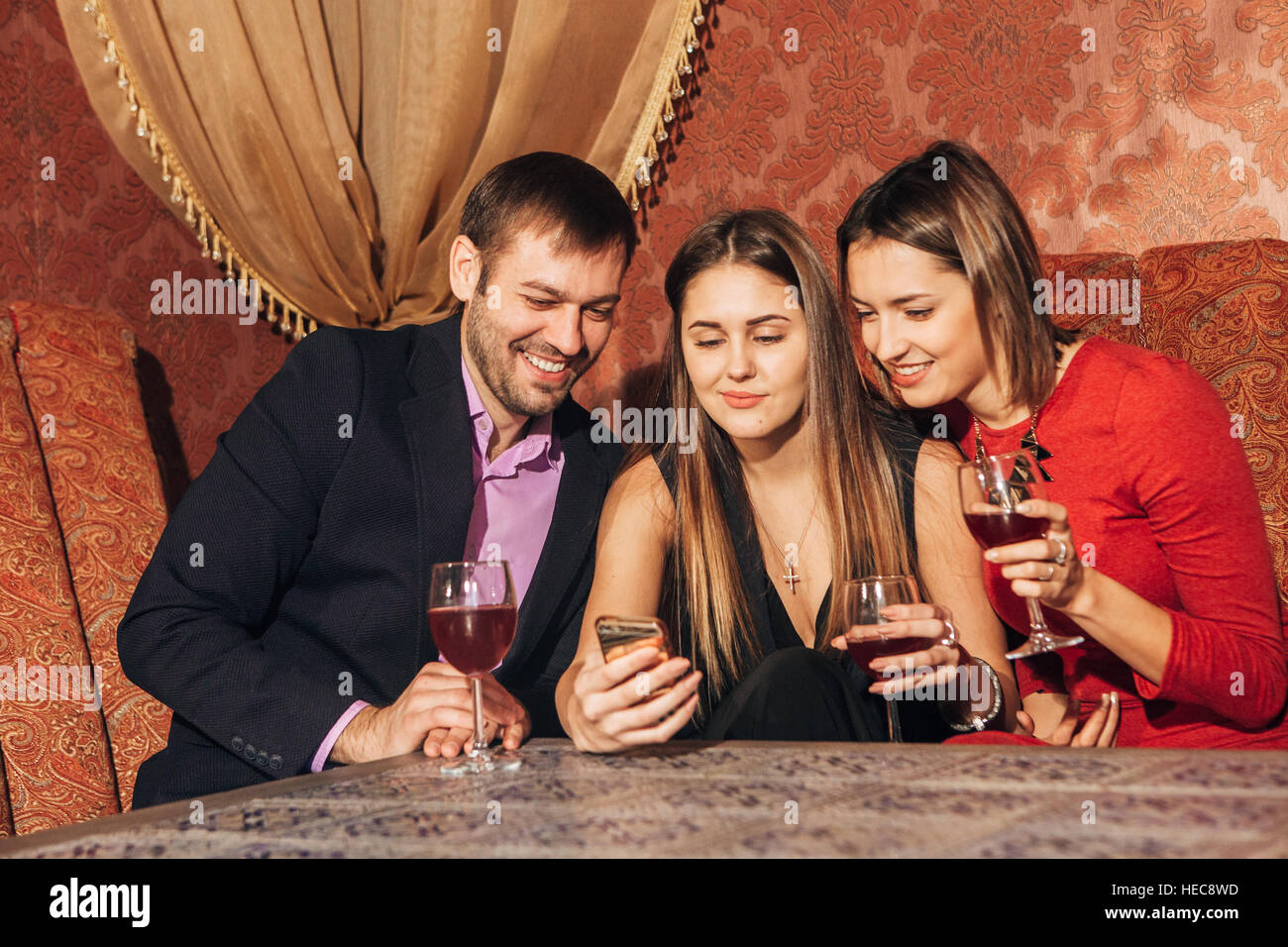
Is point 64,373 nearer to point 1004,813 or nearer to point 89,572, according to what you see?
point 89,572

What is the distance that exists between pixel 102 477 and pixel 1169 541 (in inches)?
82.9

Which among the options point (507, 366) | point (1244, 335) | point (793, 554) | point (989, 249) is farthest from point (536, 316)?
point (1244, 335)

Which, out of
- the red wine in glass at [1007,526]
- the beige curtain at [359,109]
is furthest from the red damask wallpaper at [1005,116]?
the red wine in glass at [1007,526]

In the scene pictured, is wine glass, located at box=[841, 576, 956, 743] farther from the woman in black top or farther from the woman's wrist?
the woman in black top

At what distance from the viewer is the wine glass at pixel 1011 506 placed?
140 cm

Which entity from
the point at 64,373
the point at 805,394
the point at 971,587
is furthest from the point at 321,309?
the point at 971,587

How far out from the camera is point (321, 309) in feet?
9.42

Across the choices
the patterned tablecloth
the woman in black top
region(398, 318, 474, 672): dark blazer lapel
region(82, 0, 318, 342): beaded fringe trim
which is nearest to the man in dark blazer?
region(398, 318, 474, 672): dark blazer lapel

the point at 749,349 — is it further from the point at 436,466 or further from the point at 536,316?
the point at 436,466

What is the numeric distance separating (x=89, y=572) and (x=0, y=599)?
Result: 19 cm

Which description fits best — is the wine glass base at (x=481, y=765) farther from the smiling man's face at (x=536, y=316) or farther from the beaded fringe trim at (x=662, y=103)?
the beaded fringe trim at (x=662, y=103)

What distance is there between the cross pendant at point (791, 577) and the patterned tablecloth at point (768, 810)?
88 centimetres

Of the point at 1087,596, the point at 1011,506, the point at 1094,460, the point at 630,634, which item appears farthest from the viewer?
the point at 1094,460

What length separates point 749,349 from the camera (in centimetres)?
198
